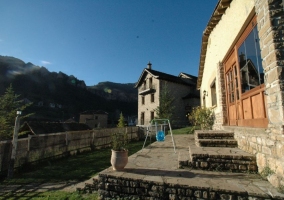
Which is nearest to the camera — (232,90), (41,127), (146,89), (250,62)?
(250,62)

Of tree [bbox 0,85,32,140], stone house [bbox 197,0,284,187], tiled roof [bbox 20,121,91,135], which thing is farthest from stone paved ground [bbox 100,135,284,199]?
tiled roof [bbox 20,121,91,135]

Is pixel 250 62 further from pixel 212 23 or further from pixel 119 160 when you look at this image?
pixel 212 23

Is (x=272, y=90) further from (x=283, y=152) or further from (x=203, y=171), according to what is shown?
(x=203, y=171)

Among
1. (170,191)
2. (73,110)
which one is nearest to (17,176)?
(170,191)

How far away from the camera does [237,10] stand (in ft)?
15.1

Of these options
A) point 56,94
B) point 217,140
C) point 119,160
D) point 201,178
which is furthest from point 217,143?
point 56,94

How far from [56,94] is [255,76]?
223 ft

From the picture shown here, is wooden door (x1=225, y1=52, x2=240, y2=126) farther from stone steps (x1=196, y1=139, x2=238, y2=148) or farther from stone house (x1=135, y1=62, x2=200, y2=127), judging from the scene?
stone house (x1=135, y1=62, x2=200, y2=127)

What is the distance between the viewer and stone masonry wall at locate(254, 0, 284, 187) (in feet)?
8.14

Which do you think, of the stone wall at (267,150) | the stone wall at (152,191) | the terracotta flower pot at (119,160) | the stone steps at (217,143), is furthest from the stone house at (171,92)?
the stone wall at (152,191)

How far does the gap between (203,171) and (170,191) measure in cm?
108

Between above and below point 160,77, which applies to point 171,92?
below

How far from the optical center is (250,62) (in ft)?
13.1

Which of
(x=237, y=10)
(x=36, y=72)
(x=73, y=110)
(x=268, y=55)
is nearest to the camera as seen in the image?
(x=268, y=55)
